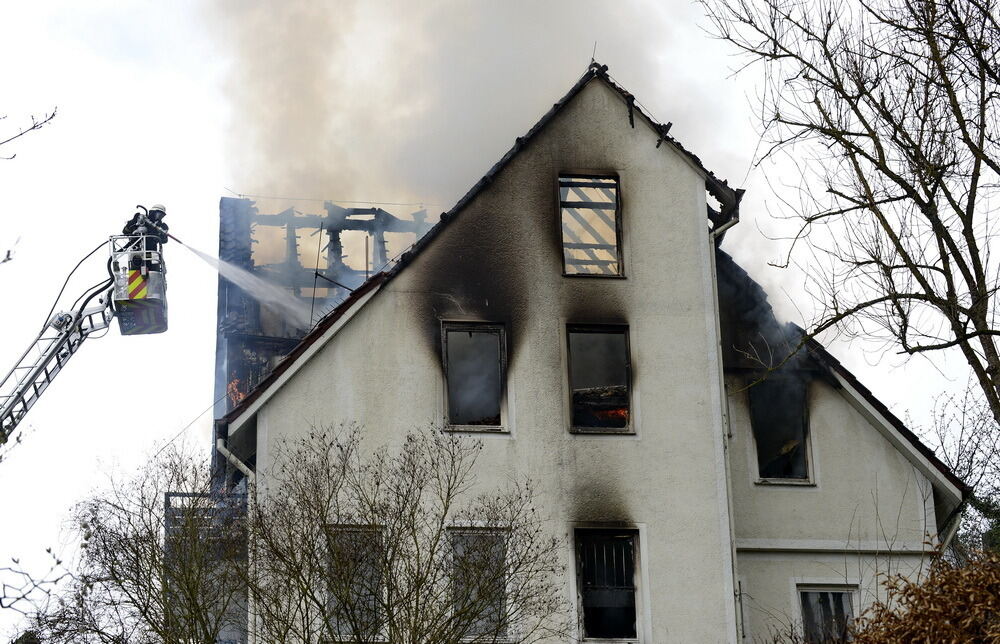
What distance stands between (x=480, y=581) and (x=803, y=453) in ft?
23.4

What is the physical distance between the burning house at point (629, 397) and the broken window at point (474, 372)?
32mm

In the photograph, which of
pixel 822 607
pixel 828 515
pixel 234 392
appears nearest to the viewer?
pixel 822 607

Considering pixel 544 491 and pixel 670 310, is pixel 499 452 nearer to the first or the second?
pixel 544 491

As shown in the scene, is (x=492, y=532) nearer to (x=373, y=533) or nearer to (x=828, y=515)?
(x=373, y=533)

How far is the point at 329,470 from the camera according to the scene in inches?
733

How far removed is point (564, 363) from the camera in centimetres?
2084

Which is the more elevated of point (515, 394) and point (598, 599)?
point (515, 394)

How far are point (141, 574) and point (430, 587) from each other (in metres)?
3.72

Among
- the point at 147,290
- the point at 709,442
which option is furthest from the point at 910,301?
the point at 147,290

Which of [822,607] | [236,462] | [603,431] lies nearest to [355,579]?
[236,462]

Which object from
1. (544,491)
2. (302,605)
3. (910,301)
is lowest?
(302,605)

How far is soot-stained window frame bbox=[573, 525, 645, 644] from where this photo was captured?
64.7 feet

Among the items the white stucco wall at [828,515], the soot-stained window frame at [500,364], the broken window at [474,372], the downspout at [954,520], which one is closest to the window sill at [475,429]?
the soot-stained window frame at [500,364]

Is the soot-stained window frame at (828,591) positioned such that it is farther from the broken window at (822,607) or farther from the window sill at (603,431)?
the window sill at (603,431)
